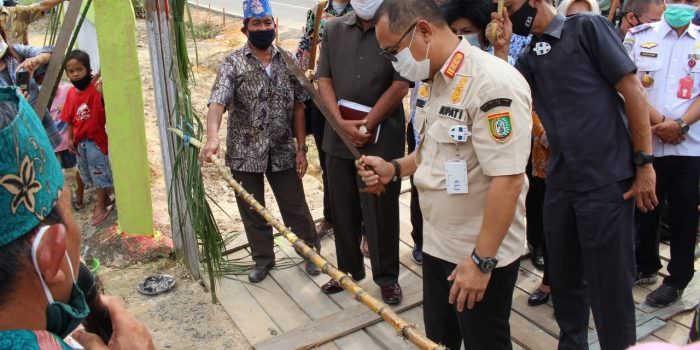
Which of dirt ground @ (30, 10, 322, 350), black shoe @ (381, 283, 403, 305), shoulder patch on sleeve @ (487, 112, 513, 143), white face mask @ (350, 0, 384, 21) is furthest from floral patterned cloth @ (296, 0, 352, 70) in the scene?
shoulder patch on sleeve @ (487, 112, 513, 143)

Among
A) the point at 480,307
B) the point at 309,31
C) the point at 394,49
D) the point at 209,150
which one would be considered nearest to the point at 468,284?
the point at 480,307

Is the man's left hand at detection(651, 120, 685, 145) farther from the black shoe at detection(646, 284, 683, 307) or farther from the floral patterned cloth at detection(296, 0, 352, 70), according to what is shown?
the floral patterned cloth at detection(296, 0, 352, 70)

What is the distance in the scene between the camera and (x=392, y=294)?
3.65 m

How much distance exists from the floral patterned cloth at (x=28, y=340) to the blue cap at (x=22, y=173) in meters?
0.15

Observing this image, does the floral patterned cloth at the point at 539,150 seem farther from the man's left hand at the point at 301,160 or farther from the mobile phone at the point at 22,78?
the mobile phone at the point at 22,78

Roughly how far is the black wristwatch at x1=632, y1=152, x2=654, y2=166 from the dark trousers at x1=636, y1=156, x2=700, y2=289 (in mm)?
921

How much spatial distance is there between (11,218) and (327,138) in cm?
274

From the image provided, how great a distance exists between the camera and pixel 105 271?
418 cm

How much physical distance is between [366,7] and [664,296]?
90.1 inches

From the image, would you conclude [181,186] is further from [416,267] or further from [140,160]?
[416,267]

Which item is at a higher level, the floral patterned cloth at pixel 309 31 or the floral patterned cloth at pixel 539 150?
the floral patterned cloth at pixel 309 31

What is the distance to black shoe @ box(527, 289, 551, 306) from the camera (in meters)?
3.52

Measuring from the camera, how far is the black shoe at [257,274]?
3930 mm

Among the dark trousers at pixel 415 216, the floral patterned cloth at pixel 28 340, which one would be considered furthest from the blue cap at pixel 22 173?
the dark trousers at pixel 415 216
